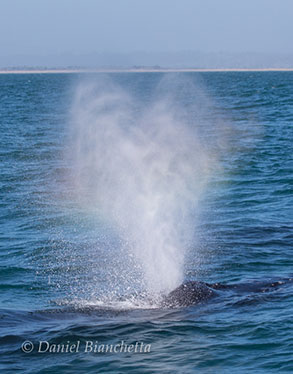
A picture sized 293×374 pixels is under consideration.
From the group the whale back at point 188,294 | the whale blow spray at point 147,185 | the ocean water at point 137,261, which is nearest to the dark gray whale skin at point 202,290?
the whale back at point 188,294

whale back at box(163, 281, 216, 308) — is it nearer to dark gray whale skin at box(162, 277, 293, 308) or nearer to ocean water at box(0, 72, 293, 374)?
dark gray whale skin at box(162, 277, 293, 308)

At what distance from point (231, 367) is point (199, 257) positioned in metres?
7.02

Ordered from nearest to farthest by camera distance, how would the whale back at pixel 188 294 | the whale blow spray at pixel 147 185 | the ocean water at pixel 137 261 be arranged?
1. the ocean water at pixel 137 261
2. the whale back at pixel 188 294
3. the whale blow spray at pixel 147 185

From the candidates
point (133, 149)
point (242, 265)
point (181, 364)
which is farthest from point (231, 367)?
point (133, 149)

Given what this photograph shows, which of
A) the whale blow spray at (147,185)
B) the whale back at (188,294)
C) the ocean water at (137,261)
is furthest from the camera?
the whale blow spray at (147,185)

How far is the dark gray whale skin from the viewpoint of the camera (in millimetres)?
12922

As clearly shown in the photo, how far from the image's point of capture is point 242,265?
15.9 m

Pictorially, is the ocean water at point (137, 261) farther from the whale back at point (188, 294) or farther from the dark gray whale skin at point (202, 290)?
the whale back at point (188, 294)

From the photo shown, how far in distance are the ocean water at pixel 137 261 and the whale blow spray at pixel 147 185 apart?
0.29 feet

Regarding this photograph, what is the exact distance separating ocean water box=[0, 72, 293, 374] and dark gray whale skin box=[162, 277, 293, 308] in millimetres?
151

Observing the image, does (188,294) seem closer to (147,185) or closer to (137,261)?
(137,261)

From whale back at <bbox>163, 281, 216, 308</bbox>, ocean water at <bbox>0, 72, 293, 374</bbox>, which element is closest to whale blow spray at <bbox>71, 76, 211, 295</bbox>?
ocean water at <bbox>0, 72, 293, 374</bbox>

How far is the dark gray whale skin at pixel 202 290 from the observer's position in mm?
12922

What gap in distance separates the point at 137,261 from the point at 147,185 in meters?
8.66
